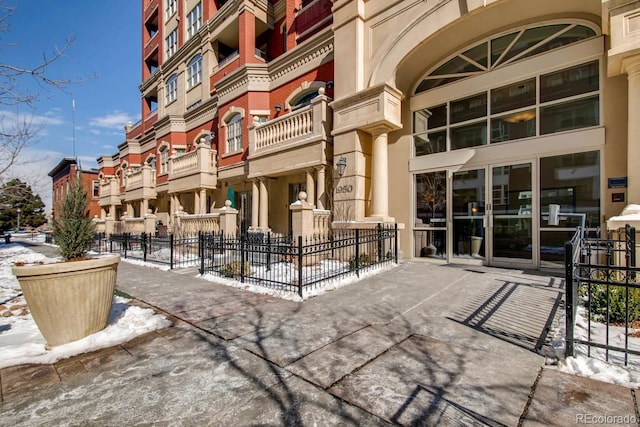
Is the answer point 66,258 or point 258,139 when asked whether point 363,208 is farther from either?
point 66,258

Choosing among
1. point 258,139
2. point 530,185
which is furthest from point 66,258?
point 530,185

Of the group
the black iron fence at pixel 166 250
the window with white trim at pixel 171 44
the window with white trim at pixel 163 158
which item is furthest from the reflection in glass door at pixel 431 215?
the window with white trim at pixel 171 44

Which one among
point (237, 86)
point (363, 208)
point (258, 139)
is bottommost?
point (363, 208)

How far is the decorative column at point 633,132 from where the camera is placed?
589 centimetres

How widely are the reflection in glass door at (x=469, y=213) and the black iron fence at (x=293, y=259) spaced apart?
199 cm

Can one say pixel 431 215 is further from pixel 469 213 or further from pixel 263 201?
pixel 263 201

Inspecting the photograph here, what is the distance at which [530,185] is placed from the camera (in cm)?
786

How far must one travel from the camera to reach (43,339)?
4.01 metres

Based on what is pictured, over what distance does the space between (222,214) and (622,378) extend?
36.3 ft

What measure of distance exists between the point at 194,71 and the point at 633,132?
21.4 meters

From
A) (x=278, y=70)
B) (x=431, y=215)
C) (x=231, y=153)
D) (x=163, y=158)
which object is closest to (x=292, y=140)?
(x=278, y=70)

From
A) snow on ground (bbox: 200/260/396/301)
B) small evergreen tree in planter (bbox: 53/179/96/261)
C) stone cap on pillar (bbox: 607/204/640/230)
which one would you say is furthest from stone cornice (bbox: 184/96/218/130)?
stone cap on pillar (bbox: 607/204/640/230)

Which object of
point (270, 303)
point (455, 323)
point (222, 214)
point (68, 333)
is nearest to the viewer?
point (68, 333)

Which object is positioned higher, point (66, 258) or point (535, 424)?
point (66, 258)
